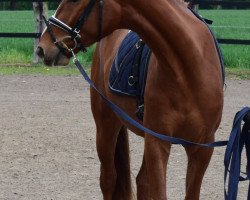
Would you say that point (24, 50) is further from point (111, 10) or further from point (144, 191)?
point (111, 10)

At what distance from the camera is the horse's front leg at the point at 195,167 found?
4102mm

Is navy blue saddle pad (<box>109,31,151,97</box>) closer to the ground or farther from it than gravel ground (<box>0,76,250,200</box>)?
farther from it

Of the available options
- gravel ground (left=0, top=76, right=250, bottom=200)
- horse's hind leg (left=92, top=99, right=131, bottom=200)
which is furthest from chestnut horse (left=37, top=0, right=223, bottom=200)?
gravel ground (left=0, top=76, right=250, bottom=200)

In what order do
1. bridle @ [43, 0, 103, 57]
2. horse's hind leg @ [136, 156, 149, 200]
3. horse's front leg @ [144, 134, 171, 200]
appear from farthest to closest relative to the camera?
horse's hind leg @ [136, 156, 149, 200] → horse's front leg @ [144, 134, 171, 200] → bridle @ [43, 0, 103, 57]

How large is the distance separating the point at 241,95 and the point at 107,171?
5.79m

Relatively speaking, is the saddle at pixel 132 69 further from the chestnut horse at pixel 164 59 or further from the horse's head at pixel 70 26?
the horse's head at pixel 70 26

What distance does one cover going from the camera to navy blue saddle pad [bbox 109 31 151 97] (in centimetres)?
420

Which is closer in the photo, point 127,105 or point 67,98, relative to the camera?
point 127,105

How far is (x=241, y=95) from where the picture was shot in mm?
10750

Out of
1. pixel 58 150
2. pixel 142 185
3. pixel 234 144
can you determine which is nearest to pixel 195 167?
pixel 234 144

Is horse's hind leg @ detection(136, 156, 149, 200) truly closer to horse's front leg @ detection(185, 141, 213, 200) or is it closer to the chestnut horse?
horse's front leg @ detection(185, 141, 213, 200)

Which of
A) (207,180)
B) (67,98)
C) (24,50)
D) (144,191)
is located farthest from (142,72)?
(24,50)

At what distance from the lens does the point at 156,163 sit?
12.8 feet

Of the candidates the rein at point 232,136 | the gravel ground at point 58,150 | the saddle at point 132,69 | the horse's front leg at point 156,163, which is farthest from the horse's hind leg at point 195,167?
the gravel ground at point 58,150
